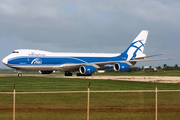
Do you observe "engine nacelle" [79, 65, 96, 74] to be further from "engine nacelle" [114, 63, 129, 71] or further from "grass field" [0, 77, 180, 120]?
"grass field" [0, 77, 180, 120]

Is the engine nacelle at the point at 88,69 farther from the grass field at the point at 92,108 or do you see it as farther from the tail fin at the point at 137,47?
the grass field at the point at 92,108

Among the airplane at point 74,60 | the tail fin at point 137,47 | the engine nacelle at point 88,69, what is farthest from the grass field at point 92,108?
the tail fin at point 137,47

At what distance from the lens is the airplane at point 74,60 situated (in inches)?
1742

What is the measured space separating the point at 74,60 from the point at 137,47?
52.3ft

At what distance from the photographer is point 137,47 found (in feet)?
193

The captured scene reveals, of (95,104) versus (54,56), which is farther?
(54,56)

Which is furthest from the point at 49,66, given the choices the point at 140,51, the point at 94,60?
the point at 140,51

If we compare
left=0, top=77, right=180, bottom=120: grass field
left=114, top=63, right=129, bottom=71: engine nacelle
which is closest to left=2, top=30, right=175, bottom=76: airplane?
left=114, top=63, right=129, bottom=71: engine nacelle

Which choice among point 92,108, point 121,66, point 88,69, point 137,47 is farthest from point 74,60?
point 92,108

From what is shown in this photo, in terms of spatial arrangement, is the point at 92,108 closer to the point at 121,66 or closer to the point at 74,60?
the point at 121,66

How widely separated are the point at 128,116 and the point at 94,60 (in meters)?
41.0

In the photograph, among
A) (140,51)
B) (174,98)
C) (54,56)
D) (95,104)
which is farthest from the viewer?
(140,51)

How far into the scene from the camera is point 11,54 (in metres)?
44.3

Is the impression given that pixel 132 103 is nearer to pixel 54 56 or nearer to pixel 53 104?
pixel 53 104
